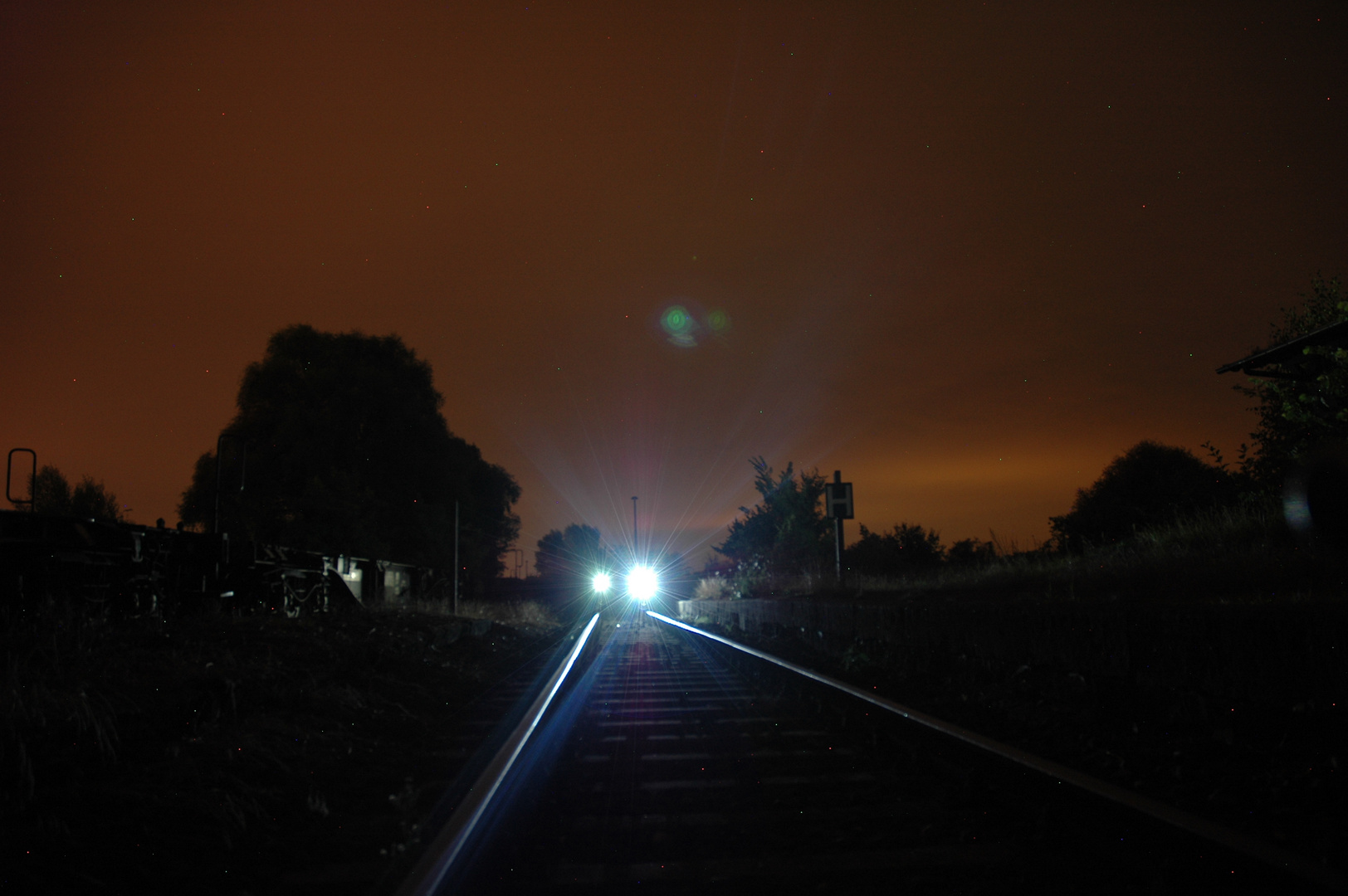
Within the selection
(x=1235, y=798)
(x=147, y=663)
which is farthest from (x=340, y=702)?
(x=1235, y=798)

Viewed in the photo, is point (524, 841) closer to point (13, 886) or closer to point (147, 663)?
point (13, 886)

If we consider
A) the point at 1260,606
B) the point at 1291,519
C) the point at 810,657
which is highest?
the point at 1291,519

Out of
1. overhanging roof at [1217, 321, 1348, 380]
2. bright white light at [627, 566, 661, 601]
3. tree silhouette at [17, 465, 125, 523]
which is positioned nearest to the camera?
overhanging roof at [1217, 321, 1348, 380]

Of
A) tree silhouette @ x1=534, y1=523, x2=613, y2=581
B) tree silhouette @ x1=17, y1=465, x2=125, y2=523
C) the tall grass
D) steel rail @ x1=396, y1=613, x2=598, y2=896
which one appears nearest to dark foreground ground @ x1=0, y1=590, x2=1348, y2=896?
steel rail @ x1=396, y1=613, x2=598, y2=896

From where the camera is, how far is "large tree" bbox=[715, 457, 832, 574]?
1291 inches

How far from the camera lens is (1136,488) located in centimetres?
4119

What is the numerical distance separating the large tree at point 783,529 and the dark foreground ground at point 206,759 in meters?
22.3

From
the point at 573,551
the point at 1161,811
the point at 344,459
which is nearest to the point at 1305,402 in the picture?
the point at 1161,811

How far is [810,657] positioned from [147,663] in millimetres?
7884

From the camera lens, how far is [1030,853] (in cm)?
329

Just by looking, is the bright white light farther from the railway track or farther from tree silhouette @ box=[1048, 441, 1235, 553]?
the railway track

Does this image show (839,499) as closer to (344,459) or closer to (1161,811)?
(1161,811)

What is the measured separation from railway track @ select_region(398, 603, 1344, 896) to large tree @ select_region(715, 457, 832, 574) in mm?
23752

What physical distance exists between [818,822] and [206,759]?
366 cm
